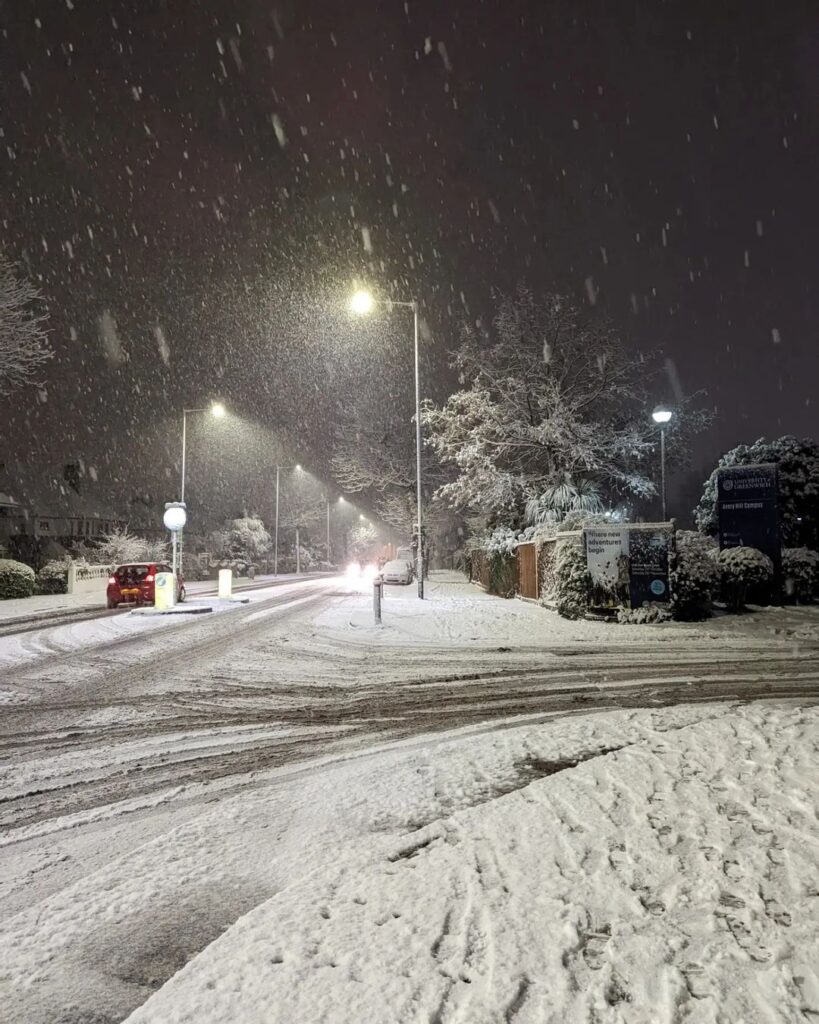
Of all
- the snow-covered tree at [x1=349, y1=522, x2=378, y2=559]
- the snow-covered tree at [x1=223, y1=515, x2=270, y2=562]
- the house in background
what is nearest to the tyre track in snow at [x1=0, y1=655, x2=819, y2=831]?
the house in background

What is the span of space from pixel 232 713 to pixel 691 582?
11846mm

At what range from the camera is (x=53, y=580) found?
28375 mm

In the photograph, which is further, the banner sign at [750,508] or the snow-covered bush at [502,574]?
the snow-covered bush at [502,574]

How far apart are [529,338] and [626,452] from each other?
562 cm

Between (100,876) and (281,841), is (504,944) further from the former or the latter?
(100,876)

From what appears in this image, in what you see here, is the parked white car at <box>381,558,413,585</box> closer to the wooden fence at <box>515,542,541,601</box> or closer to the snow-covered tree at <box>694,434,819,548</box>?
the wooden fence at <box>515,542,541,601</box>

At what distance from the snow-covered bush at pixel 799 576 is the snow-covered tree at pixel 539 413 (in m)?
5.96

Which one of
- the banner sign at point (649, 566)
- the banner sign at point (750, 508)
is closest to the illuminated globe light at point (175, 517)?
the banner sign at point (649, 566)

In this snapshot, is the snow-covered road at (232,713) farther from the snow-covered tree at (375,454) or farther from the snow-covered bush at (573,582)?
the snow-covered tree at (375,454)

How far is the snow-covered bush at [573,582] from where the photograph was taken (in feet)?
52.5

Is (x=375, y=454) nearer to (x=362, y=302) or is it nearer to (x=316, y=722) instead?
(x=362, y=302)

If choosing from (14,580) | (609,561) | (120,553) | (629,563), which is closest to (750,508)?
(629,563)

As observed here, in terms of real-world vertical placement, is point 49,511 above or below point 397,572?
above

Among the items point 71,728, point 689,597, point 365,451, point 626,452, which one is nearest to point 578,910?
point 71,728
